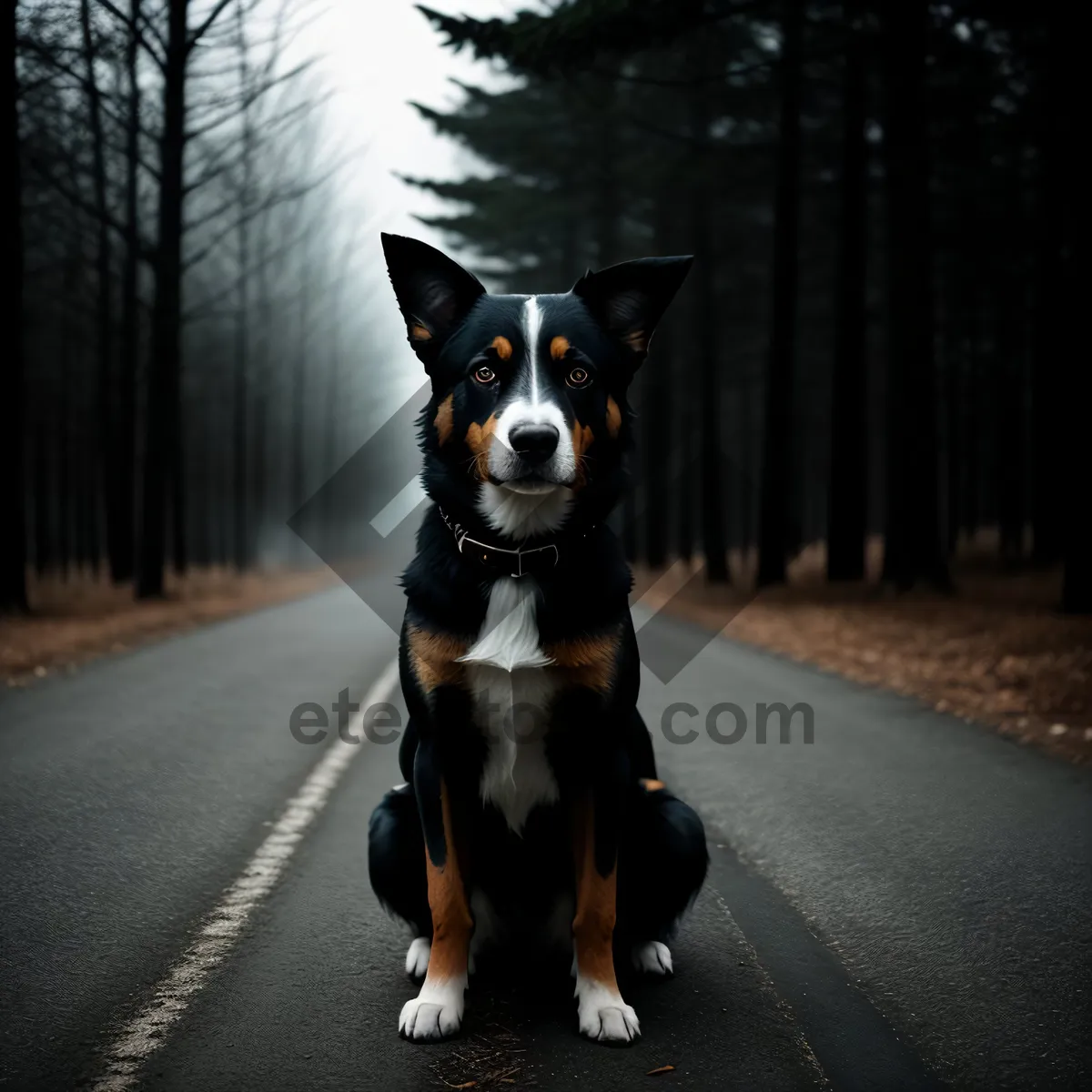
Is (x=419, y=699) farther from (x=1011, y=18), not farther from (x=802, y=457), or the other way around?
(x=802, y=457)

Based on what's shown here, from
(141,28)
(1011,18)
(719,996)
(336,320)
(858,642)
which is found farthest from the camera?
(336,320)

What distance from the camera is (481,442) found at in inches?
124

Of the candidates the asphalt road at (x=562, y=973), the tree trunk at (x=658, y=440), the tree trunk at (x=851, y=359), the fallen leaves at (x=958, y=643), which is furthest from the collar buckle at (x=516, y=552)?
the tree trunk at (x=658, y=440)

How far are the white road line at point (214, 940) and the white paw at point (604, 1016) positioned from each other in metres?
1.28

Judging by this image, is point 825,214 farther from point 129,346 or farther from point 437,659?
point 437,659

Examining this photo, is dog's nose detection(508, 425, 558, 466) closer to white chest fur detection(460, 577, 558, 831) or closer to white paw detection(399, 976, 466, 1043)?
white chest fur detection(460, 577, 558, 831)

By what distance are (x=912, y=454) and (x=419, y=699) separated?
14117mm

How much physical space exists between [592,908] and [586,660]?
789 mm

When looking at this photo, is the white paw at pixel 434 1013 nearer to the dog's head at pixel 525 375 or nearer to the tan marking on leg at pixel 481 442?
the dog's head at pixel 525 375

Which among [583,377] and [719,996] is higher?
[583,377]

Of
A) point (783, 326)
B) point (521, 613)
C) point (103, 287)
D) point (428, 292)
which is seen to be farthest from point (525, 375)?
point (103, 287)

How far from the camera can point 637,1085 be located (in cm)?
291

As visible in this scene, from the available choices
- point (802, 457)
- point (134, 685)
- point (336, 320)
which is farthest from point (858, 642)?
point (336, 320)

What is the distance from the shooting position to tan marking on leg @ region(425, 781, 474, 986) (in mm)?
3213
